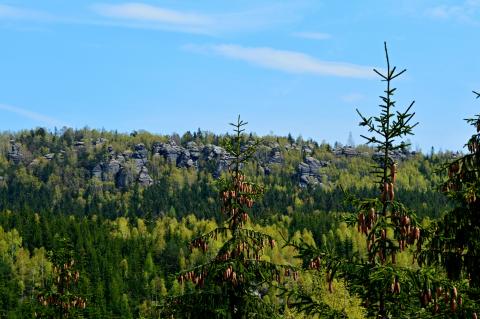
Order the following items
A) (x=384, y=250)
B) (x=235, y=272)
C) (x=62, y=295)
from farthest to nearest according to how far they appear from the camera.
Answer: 1. (x=62, y=295)
2. (x=235, y=272)
3. (x=384, y=250)

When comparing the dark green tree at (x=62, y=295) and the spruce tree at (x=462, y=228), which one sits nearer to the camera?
the spruce tree at (x=462, y=228)

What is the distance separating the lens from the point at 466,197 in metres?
16.8

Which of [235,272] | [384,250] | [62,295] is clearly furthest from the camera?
[62,295]

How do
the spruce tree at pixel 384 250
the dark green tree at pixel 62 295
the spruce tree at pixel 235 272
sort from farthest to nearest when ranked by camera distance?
the dark green tree at pixel 62 295 → the spruce tree at pixel 235 272 → the spruce tree at pixel 384 250

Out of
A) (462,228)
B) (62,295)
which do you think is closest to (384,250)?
(462,228)

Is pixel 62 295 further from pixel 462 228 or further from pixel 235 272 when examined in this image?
pixel 462 228

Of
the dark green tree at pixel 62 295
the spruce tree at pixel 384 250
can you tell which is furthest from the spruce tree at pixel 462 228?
the dark green tree at pixel 62 295

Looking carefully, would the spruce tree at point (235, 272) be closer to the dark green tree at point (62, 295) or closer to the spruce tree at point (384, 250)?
the spruce tree at point (384, 250)

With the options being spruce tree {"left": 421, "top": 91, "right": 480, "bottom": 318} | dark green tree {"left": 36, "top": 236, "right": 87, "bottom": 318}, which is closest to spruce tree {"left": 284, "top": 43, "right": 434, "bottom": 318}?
spruce tree {"left": 421, "top": 91, "right": 480, "bottom": 318}

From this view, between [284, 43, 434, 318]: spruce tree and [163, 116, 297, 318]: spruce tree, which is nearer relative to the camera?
[284, 43, 434, 318]: spruce tree

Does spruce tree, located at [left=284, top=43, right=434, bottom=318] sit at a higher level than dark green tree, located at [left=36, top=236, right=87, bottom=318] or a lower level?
higher

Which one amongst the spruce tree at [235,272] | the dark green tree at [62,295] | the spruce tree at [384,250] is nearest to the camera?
the spruce tree at [384,250]

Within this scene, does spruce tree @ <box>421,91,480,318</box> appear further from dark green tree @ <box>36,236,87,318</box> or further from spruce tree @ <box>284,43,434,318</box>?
dark green tree @ <box>36,236,87,318</box>

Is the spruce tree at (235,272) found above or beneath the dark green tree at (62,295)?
above
